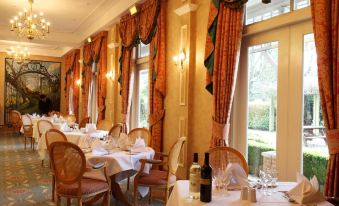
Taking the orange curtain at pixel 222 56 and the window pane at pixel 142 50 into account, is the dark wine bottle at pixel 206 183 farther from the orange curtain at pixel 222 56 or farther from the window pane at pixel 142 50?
the window pane at pixel 142 50

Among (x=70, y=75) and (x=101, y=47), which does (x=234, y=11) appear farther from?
Result: (x=70, y=75)

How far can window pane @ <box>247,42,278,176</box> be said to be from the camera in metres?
4.32

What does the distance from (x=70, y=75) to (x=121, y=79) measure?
24.9 ft

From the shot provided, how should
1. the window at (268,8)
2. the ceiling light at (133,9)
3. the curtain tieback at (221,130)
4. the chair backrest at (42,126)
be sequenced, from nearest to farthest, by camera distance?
1. the window at (268,8)
2. the curtain tieback at (221,130)
3. the ceiling light at (133,9)
4. the chair backrest at (42,126)

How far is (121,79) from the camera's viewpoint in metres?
8.54

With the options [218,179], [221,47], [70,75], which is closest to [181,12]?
[221,47]

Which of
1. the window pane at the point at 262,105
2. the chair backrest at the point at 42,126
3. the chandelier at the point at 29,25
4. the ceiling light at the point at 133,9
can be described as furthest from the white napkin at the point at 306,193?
the chandelier at the point at 29,25

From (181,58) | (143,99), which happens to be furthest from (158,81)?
A: (143,99)

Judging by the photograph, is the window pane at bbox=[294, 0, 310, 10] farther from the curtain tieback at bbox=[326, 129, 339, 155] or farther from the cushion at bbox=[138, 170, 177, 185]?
the cushion at bbox=[138, 170, 177, 185]

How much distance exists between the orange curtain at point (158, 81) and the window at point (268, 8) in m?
2.21

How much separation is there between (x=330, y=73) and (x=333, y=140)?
643 mm

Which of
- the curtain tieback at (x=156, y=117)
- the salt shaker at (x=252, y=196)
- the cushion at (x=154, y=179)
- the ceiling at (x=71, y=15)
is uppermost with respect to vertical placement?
the ceiling at (x=71, y=15)

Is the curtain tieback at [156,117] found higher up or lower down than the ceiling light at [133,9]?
lower down

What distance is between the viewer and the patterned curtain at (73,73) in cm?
1388
